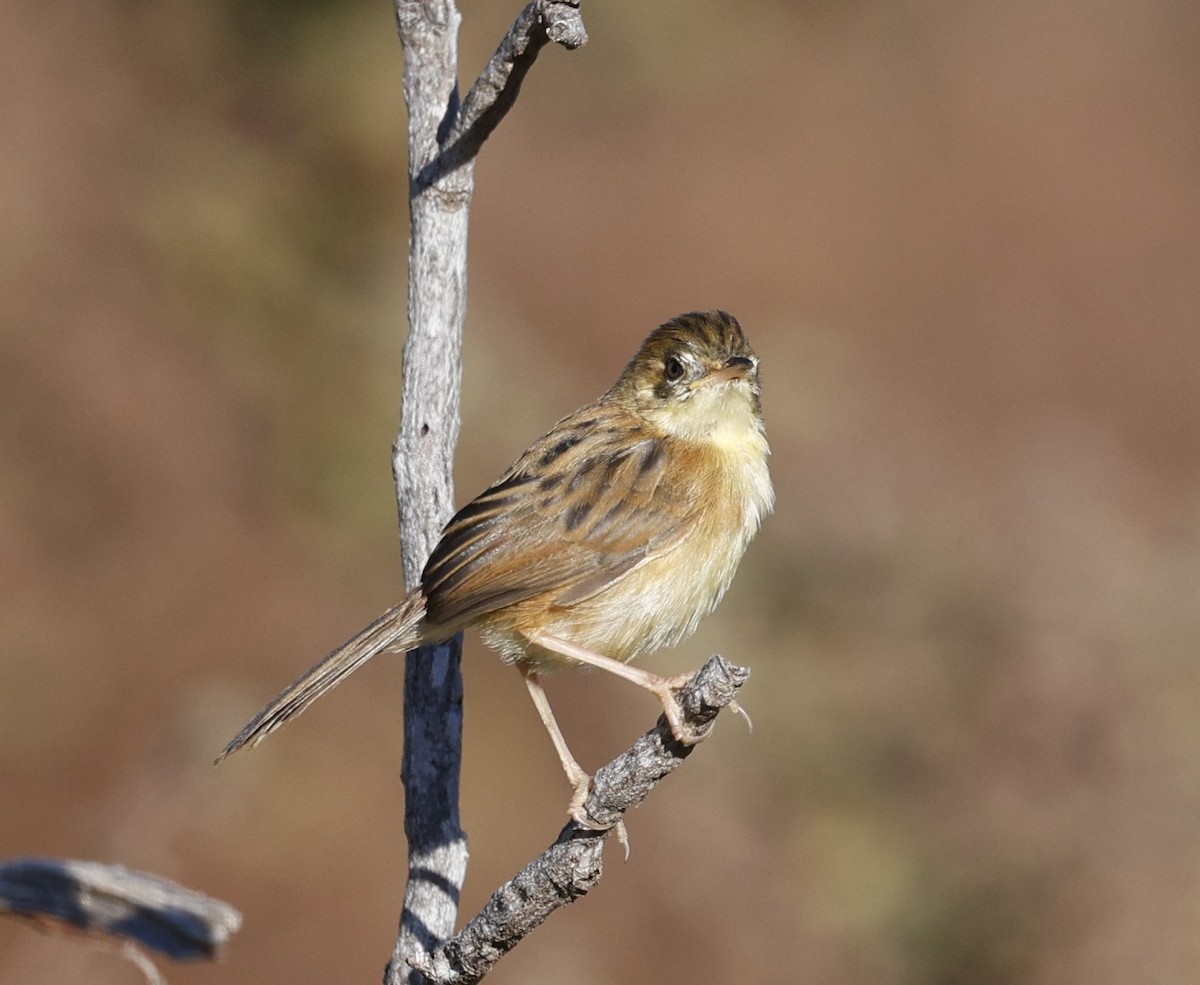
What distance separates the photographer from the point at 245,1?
→ 18766 mm

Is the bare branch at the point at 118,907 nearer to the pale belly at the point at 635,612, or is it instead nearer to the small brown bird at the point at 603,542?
the small brown bird at the point at 603,542

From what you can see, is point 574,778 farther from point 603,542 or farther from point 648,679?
point 603,542

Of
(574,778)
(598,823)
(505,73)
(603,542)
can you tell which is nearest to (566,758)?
Result: (574,778)

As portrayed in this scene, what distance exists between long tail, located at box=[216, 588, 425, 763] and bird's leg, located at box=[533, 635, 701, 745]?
0.47 metres

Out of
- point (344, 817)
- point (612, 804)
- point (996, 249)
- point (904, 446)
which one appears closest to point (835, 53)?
point (996, 249)

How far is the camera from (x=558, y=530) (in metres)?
5.40

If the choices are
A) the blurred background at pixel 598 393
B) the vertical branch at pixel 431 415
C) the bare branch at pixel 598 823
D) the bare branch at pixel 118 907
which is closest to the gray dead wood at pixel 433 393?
→ the vertical branch at pixel 431 415

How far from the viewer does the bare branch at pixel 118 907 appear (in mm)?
2941

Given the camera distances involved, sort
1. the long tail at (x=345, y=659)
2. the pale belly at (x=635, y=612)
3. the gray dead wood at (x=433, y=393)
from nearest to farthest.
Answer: the gray dead wood at (x=433, y=393) < the long tail at (x=345, y=659) < the pale belly at (x=635, y=612)

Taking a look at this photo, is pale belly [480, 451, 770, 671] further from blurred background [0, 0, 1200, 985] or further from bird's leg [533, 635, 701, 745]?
blurred background [0, 0, 1200, 985]

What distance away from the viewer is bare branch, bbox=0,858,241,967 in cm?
294

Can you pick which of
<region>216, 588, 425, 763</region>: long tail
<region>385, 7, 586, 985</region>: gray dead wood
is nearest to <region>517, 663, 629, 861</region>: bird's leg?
<region>385, 7, 586, 985</region>: gray dead wood

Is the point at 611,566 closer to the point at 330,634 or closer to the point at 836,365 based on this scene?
the point at 330,634

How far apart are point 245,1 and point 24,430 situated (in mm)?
6878
